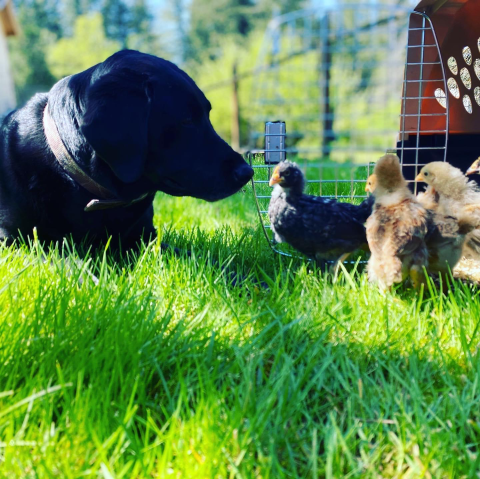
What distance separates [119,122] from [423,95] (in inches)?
68.0

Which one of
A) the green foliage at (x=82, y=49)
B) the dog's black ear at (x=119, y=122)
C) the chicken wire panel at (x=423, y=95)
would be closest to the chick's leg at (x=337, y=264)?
the chicken wire panel at (x=423, y=95)

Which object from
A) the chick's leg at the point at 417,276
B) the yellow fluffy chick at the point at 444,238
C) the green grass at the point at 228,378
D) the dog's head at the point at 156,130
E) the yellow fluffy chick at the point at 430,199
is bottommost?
the green grass at the point at 228,378

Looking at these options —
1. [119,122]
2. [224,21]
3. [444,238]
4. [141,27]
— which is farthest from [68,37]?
[444,238]

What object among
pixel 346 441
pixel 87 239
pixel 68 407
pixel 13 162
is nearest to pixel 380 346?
pixel 346 441

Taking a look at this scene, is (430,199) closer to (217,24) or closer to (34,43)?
(217,24)

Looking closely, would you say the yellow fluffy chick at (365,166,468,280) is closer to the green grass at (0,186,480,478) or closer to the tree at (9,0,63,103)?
the green grass at (0,186,480,478)

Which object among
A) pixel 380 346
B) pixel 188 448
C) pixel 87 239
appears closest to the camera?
pixel 188 448

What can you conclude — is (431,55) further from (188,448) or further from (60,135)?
(188,448)

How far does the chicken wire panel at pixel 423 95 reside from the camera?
260 centimetres

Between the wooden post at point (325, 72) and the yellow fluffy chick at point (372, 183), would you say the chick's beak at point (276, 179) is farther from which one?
the yellow fluffy chick at point (372, 183)

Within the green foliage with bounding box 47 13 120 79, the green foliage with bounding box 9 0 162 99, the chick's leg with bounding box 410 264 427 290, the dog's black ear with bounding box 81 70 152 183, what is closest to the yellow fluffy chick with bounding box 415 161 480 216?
the chick's leg with bounding box 410 264 427 290

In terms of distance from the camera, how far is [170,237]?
9.41 ft

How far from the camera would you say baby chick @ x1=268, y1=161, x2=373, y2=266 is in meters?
2.15

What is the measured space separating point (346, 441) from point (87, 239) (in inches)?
64.6
